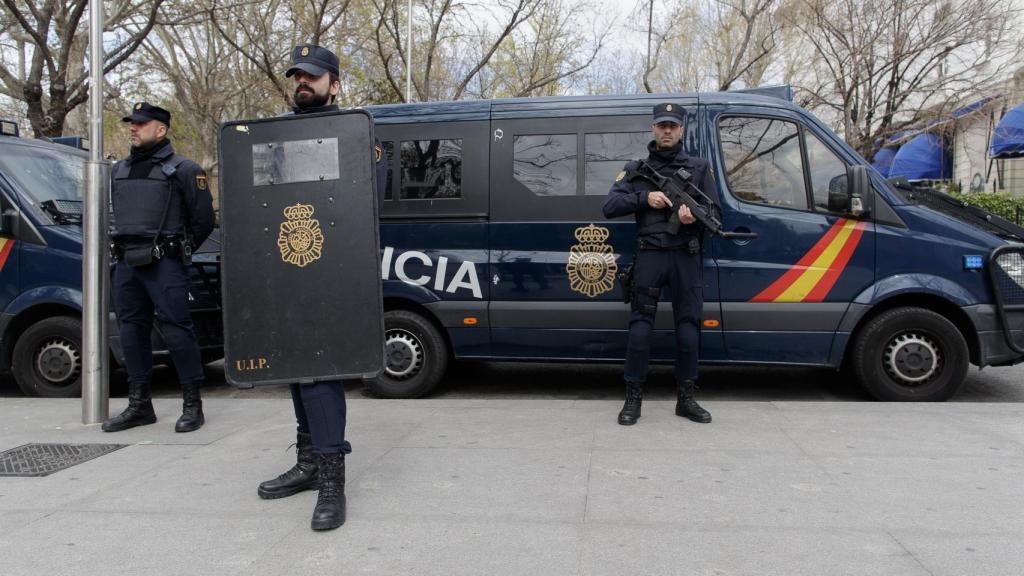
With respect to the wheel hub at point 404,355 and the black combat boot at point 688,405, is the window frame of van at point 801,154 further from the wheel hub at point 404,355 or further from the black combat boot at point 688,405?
the wheel hub at point 404,355

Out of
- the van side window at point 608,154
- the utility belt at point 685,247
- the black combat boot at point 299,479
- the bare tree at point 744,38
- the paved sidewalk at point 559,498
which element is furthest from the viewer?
the bare tree at point 744,38

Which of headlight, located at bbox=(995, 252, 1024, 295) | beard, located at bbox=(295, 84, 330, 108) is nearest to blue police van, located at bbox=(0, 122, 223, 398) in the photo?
beard, located at bbox=(295, 84, 330, 108)

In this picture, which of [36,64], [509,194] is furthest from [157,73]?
[509,194]

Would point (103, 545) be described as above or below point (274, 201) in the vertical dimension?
below

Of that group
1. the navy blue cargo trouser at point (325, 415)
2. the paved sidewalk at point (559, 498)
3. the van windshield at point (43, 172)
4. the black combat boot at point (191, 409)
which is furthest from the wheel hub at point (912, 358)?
the van windshield at point (43, 172)

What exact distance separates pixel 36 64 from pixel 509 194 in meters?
11.8

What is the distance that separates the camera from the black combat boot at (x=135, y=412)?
4.91 meters

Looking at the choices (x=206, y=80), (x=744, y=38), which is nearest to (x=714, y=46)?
(x=744, y=38)

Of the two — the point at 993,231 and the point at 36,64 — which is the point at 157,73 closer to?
the point at 36,64

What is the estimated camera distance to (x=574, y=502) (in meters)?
3.47

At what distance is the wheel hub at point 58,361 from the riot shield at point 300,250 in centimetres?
344

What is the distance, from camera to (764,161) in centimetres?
554

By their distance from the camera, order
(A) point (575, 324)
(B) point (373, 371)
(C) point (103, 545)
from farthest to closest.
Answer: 1. (A) point (575, 324)
2. (B) point (373, 371)
3. (C) point (103, 545)

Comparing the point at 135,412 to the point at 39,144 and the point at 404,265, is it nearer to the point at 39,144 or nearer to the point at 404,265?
the point at 404,265
